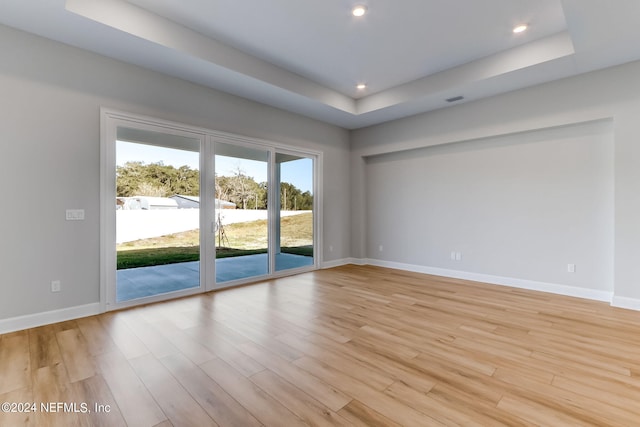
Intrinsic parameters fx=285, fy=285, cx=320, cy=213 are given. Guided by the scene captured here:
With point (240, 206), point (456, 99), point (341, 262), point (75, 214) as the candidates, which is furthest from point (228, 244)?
point (456, 99)

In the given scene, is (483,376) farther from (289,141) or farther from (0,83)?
(0,83)

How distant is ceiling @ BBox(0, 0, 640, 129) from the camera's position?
293cm

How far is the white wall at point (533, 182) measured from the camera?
3682 mm

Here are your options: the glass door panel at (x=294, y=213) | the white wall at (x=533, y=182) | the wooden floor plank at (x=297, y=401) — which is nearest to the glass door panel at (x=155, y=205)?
the glass door panel at (x=294, y=213)

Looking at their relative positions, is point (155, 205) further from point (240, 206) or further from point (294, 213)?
point (294, 213)

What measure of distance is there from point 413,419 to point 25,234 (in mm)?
4003

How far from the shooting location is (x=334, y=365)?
2264 mm

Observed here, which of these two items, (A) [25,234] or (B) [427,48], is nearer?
(A) [25,234]

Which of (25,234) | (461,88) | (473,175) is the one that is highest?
(461,88)

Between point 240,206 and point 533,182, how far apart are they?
4.76 meters

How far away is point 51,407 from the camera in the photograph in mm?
1776

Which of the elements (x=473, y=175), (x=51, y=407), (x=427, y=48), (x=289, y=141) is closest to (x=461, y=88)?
(x=427, y=48)

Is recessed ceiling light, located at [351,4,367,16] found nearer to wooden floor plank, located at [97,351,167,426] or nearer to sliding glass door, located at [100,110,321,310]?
sliding glass door, located at [100,110,321,310]

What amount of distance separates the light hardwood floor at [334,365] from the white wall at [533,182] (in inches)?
31.6
